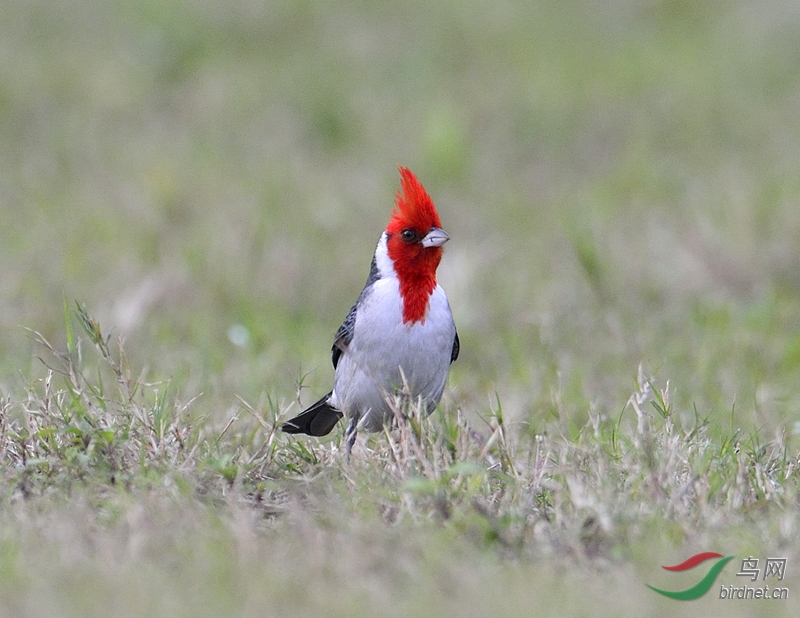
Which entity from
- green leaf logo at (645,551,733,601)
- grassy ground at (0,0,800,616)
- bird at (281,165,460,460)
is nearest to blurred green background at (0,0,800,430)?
grassy ground at (0,0,800,616)

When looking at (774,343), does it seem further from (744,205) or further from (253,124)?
(253,124)

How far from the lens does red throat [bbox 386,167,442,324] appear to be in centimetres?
444

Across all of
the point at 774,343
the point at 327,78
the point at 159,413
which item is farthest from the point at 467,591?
the point at 327,78

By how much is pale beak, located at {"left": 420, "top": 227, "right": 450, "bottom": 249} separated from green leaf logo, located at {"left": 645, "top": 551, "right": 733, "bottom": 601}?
1577 mm

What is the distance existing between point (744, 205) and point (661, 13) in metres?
5.44

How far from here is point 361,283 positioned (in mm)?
7340

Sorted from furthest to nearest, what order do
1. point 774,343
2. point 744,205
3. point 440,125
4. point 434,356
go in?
point 440,125, point 744,205, point 774,343, point 434,356

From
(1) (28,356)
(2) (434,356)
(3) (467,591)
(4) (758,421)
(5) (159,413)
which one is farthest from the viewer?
(1) (28,356)

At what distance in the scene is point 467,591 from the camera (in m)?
3.04

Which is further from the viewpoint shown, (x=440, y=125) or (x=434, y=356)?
(x=440, y=125)

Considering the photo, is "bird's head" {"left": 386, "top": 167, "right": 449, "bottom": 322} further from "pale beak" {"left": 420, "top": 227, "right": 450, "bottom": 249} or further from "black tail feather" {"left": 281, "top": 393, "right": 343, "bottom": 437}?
"black tail feather" {"left": 281, "top": 393, "right": 343, "bottom": 437}

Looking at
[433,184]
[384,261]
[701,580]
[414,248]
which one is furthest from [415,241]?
[433,184]

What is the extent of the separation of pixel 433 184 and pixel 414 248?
5004 millimetres

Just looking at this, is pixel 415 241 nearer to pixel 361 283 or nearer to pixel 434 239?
pixel 434 239
